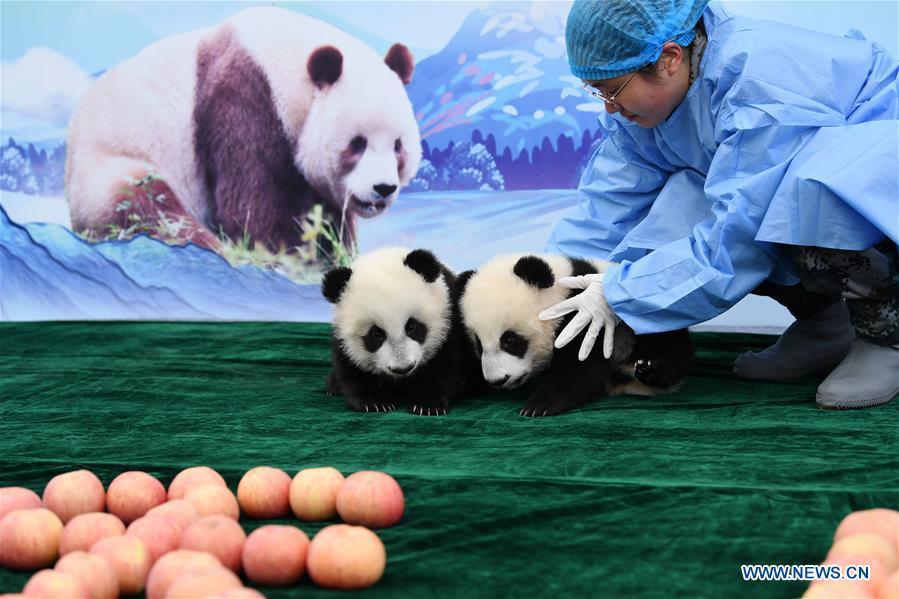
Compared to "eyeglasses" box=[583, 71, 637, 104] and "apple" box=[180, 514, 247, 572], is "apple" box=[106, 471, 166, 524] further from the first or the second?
"eyeglasses" box=[583, 71, 637, 104]

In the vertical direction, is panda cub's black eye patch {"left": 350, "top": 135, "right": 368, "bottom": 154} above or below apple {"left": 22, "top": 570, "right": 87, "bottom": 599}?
below

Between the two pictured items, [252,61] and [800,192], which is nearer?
[800,192]

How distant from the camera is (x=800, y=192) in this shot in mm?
2180

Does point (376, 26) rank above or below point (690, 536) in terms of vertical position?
above

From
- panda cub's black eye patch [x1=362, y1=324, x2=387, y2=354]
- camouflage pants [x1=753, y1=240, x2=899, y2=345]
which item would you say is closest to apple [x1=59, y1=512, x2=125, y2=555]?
panda cub's black eye patch [x1=362, y1=324, x2=387, y2=354]

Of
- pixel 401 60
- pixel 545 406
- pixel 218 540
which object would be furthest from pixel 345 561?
pixel 401 60

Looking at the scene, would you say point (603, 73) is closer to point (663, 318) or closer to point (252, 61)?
point (663, 318)

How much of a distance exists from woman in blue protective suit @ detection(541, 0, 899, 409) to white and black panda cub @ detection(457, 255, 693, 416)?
8cm

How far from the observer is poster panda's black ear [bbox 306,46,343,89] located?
438 centimetres

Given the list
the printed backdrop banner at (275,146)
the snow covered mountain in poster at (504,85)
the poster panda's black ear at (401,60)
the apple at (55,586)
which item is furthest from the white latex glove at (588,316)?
the poster panda's black ear at (401,60)

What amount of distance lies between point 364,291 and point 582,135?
2.00 meters

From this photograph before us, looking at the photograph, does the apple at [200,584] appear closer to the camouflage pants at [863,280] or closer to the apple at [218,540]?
the apple at [218,540]

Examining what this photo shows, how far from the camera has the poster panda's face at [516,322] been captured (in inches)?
100

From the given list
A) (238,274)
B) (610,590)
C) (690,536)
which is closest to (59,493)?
(610,590)
